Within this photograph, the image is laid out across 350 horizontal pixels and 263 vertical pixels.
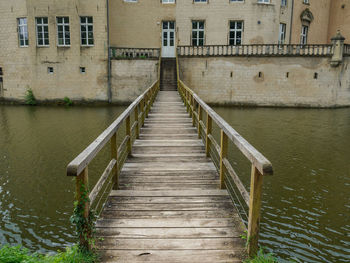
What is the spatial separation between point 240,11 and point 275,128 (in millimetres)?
12582

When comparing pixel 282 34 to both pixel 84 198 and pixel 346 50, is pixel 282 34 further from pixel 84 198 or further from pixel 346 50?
pixel 84 198

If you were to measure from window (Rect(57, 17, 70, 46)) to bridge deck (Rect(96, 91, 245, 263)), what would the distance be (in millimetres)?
17914

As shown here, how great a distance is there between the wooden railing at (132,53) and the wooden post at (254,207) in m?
19.3

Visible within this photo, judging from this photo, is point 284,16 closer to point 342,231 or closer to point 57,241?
point 342,231

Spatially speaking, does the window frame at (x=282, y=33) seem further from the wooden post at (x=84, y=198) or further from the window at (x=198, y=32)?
the wooden post at (x=84, y=198)

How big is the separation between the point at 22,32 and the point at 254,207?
23.5 m

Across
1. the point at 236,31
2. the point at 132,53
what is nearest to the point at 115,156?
the point at 132,53

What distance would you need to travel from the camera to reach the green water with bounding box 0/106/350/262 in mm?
4977

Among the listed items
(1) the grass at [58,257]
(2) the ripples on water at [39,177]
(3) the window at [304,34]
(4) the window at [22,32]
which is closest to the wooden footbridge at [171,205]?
(1) the grass at [58,257]

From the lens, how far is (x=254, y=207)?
2701mm

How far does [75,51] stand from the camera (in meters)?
21.0

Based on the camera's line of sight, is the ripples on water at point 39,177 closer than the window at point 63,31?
Yes

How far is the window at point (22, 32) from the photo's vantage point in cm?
2114

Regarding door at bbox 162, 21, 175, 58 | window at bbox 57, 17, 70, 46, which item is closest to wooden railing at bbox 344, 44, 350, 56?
door at bbox 162, 21, 175, 58
